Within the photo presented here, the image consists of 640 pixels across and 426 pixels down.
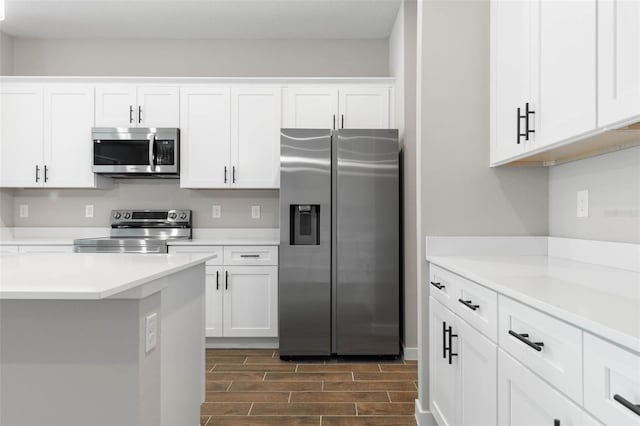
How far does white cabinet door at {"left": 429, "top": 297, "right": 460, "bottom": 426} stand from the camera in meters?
1.86

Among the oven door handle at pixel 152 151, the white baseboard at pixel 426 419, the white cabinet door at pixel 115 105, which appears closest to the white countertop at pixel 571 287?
the white baseboard at pixel 426 419

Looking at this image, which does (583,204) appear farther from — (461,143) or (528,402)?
(528,402)

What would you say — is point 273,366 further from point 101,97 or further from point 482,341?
point 101,97

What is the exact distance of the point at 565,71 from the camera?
1583 millimetres

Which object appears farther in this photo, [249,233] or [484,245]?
[249,233]

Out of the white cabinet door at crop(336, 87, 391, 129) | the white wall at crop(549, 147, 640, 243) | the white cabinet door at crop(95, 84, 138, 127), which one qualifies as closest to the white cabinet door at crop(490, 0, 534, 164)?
the white wall at crop(549, 147, 640, 243)

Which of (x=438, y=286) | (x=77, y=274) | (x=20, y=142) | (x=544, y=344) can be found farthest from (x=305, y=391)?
(x=20, y=142)

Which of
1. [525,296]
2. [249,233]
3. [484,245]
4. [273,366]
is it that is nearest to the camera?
[525,296]

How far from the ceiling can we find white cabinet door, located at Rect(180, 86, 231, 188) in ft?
2.12

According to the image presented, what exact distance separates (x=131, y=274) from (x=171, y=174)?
110 inches

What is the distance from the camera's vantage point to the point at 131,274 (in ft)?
4.32

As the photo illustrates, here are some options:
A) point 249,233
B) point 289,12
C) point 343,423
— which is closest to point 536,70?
point 343,423

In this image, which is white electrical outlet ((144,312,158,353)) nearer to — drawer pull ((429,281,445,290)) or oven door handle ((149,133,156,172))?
drawer pull ((429,281,445,290))

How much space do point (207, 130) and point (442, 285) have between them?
2679mm
